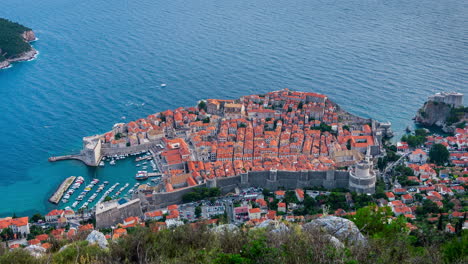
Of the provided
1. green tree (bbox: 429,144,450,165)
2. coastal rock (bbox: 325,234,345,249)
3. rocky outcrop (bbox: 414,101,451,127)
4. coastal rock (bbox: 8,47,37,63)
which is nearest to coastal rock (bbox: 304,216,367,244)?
Result: coastal rock (bbox: 325,234,345,249)

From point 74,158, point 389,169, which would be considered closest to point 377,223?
point 389,169

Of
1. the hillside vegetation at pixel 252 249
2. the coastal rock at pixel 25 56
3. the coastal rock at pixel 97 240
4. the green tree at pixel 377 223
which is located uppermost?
the coastal rock at pixel 25 56

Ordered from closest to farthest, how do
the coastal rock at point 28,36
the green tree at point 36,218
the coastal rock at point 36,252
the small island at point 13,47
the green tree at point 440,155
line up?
the coastal rock at point 36,252 < the green tree at point 36,218 < the green tree at point 440,155 < the small island at point 13,47 < the coastal rock at point 28,36

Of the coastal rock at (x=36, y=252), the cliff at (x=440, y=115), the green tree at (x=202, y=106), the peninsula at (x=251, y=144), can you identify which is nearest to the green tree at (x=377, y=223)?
the coastal rock at (x=36, y=252)

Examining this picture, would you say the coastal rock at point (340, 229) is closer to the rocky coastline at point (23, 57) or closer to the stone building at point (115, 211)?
the stone building at point (115, 211)

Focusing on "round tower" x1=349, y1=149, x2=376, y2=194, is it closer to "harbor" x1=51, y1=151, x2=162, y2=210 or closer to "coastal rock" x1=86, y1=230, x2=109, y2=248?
"harbor" x1=51, y1=151, x2=162, y2=210

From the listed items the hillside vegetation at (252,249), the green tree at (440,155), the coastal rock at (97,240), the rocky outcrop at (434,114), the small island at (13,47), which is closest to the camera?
the hillside vegetation at (252,249)
